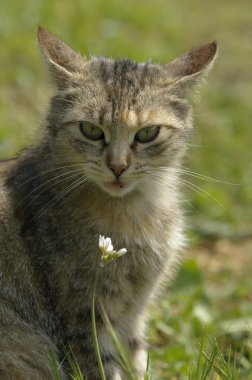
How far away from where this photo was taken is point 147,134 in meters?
3.96

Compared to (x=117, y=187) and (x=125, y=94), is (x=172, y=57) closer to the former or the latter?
(x=125, y=94)

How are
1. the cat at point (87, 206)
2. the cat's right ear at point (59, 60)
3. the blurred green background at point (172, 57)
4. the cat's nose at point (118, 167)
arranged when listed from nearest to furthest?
the cat's nose at point (118, 167) → the cat at point (87, 206) → the cat's right ear at point (59, 60) → the blurred green background at point (172, 57)

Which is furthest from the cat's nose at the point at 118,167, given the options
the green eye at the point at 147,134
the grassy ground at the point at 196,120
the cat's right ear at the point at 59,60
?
the grassy ground at the point at 196,120

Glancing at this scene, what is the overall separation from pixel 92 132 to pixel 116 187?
303 millimetres

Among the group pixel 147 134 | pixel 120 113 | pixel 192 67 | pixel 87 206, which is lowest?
pixel 87 206

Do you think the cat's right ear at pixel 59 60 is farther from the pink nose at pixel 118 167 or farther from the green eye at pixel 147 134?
the pink nose at pixel 118 167

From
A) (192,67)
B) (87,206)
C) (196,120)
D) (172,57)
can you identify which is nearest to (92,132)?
(87,206)

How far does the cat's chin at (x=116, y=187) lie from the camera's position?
12.9ft

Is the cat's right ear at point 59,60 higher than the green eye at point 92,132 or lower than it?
higher

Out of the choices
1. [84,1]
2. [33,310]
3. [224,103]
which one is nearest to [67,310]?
[33,310]

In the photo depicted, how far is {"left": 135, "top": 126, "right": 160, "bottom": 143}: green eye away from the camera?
393 centimetres

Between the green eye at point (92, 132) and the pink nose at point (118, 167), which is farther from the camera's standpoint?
the green eye at point (92, 132)

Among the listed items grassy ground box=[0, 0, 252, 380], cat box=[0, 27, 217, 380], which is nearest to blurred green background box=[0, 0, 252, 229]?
grassy ground box=[0, 0, 252, 380]

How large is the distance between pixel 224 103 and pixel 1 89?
2523mm
